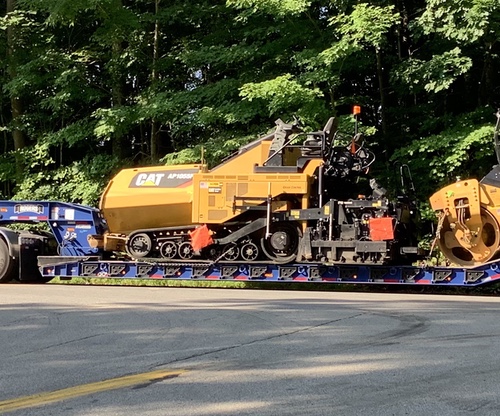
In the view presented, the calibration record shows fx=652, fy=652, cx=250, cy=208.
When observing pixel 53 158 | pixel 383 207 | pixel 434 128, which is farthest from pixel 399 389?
pixel 53 158

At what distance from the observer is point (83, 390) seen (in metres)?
5.28

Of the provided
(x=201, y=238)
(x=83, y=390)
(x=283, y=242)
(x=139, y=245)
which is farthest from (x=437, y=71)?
(x=83, y=390)

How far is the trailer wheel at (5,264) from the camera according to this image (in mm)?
14391

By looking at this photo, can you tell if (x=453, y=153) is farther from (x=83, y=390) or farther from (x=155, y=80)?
(x=83, y=390)

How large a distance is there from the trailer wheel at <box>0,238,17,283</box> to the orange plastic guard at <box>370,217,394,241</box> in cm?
789

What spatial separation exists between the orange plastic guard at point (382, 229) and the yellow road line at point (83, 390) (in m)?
7.34

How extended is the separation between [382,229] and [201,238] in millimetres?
3670

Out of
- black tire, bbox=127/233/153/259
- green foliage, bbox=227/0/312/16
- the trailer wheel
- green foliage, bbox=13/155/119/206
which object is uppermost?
green foliage, bbox=227/0/312/16

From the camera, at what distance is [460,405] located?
4.90m

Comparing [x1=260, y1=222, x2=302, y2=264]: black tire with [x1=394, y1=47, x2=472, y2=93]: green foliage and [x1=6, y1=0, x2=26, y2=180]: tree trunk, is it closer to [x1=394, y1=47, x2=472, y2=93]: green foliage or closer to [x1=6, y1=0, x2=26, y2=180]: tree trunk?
[x1=394, y1=47, x2=472, y2=93]: green foliage

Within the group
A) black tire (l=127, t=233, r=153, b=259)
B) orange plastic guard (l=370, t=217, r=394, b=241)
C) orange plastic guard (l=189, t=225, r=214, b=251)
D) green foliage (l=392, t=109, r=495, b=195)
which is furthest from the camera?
green foliage (l=392, t=109, r=495, b=195)

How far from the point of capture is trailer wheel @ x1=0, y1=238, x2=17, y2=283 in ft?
47.2

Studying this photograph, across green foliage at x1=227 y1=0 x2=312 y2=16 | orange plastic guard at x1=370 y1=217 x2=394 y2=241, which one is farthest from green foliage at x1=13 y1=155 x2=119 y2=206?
orange plastic guard at x1=370 y1=217 x2=394 y2=241

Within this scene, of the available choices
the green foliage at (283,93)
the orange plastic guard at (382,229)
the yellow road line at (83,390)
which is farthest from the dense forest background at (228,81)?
the yellow road line at (83,390)
